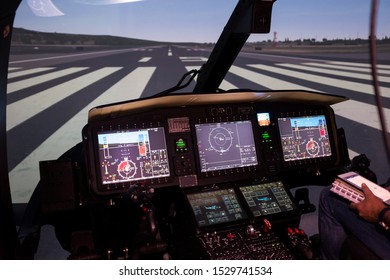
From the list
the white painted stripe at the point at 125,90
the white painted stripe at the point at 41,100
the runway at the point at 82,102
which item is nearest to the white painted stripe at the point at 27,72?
the runway at the point at 82,102

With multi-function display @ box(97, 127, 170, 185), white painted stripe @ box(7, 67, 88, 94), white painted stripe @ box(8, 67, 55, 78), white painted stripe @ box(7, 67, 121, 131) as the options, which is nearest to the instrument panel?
multi-function display @ box(97, 127, 170, 185)

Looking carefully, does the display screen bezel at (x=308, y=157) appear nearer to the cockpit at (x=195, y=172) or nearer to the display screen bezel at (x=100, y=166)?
the cockpit at (x=195, y=172)

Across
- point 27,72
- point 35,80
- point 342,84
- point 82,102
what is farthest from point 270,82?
point 27,72

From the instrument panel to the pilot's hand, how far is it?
0.74 m

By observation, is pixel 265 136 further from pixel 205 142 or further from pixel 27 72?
pixel 27 72

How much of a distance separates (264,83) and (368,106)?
134 inches

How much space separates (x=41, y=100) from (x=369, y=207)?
880cm

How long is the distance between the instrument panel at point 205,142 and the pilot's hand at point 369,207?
0.74 m

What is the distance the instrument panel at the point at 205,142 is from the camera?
2.07m

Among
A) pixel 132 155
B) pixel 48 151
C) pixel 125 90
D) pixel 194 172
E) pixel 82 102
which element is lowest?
pixel 48 151

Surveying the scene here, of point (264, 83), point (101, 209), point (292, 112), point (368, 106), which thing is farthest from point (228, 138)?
point (264, 83)

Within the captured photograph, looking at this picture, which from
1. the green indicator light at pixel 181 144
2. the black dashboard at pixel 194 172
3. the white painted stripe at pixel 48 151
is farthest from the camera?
the white painted stripe at pixel 48 151

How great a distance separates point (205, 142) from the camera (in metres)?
2.25
